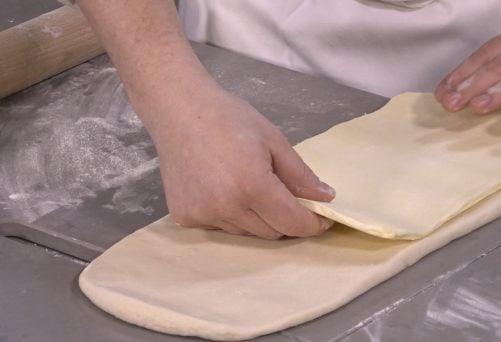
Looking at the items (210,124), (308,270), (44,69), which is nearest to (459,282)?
(308,270)

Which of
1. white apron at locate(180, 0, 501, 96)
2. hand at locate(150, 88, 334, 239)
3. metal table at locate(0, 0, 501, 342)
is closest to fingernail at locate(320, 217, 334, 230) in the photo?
hand at locate(150, 88, 334, 239)

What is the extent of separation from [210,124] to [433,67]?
0.77 meters

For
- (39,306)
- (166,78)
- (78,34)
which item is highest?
(166,78)

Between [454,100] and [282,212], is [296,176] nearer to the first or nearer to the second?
[282,212]

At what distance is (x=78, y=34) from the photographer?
2.01m

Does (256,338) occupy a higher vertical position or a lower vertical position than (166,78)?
lower

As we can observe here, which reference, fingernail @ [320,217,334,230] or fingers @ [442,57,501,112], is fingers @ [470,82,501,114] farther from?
fingernail @ [320,217,334,230]

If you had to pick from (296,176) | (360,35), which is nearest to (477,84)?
(360,35)

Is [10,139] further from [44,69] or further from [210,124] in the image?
[210,124]

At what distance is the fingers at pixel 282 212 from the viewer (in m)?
1.31

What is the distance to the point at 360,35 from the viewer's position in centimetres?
198

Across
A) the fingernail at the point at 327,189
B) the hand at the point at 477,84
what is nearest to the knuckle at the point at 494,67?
the hand at the point at 477,84

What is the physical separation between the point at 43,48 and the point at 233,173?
0.78 metres

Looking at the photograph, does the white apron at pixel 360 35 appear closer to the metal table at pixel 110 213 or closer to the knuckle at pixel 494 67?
the metal table at pixel 110 213
